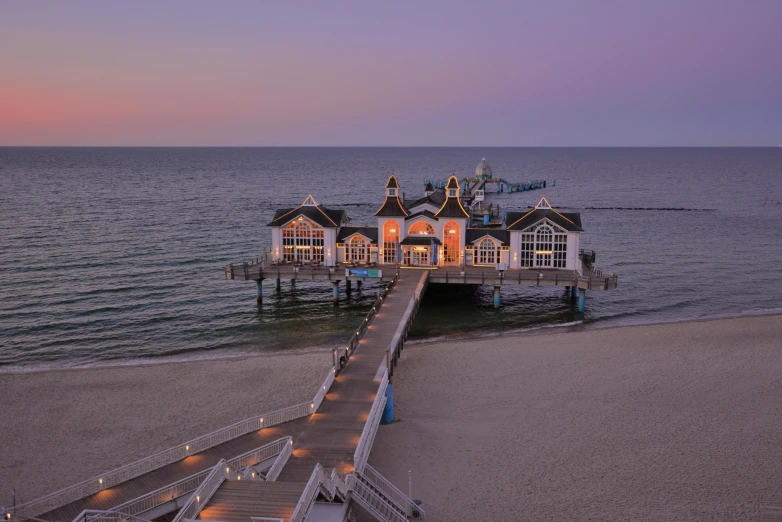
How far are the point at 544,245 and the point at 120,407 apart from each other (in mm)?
32351

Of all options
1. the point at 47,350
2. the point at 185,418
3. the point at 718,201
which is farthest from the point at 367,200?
the point at 185,418

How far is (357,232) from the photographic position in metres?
53.6

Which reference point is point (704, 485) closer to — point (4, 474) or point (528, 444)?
point (528, 444)

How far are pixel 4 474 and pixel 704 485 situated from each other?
1014 inches

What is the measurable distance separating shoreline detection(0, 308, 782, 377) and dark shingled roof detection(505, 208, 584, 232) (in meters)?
7.31

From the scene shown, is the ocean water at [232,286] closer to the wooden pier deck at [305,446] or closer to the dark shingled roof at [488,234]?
the dark shingled roof at [488,234]

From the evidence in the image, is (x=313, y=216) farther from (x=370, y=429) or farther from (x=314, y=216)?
(x=370, y=429)

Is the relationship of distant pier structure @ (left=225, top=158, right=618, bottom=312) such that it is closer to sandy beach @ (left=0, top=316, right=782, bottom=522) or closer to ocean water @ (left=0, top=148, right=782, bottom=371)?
ocean water @ (left=0, top=148, right=782, bottom=371)

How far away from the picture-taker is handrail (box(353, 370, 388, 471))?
905 inches

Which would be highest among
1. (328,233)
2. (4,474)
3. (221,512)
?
(328,233)

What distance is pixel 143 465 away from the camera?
2555 centimetres

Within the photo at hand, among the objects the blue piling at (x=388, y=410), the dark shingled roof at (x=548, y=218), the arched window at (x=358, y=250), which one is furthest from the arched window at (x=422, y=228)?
the blue piling at (x=388, y=410)

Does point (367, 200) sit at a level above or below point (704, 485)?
above

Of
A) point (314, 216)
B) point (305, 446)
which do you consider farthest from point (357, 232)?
point (305, 446)
